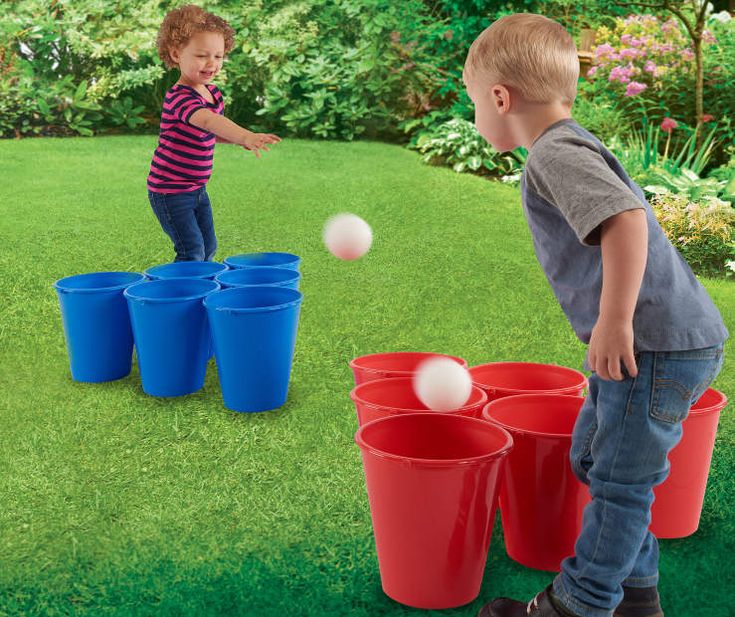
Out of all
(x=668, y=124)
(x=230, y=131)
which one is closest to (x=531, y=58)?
(x=230, y=131)

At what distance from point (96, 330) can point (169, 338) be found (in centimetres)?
43

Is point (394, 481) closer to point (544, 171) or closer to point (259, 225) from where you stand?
point (544, 171)

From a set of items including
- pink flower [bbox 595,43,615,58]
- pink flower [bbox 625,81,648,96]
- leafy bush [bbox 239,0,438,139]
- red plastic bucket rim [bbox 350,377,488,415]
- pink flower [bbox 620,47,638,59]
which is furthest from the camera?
leafy bush [bbox 239,0,438,139]

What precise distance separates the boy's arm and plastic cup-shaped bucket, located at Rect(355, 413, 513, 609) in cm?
43

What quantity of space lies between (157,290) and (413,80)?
7.38 metres

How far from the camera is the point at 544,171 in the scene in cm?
181

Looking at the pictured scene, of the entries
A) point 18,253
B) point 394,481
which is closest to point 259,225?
point 18,253

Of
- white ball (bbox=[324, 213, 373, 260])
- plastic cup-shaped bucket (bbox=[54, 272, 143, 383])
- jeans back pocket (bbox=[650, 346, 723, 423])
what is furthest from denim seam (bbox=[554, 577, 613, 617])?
white ball (bbox=[324, 213, 373, 260])

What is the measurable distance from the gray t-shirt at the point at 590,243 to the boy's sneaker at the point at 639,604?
Result: 636mm

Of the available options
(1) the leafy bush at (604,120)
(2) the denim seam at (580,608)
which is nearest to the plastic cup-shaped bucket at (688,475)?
(2) the denim seam at (580,608)

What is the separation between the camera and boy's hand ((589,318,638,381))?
176 centimetres

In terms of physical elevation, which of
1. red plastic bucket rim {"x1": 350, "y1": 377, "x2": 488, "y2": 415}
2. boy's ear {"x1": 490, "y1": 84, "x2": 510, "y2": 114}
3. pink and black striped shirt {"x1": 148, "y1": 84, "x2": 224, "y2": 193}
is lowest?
red plastic bucket rim {"x1": 350, "y1": 377, "x2": 488, "y2": 415}

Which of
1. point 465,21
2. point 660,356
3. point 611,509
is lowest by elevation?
point 611,509

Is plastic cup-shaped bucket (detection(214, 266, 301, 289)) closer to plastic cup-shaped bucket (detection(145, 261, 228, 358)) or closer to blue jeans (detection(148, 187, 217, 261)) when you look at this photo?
plastic cup-shaped bucket (detection(145, 261, 228, 358))
